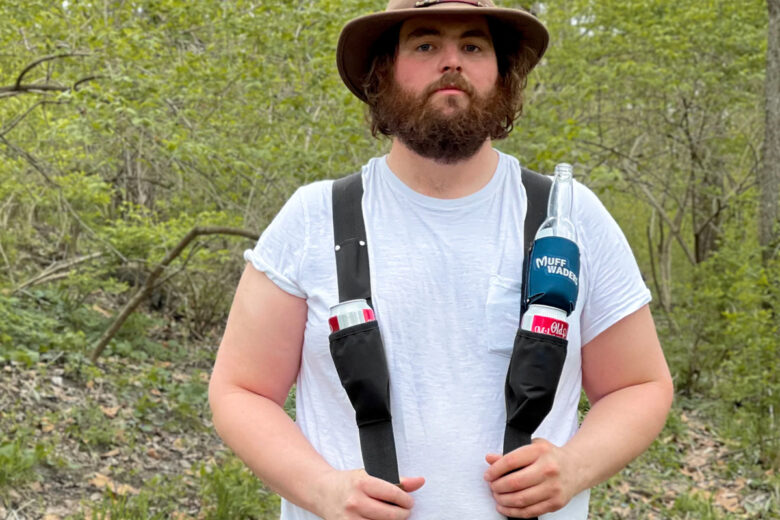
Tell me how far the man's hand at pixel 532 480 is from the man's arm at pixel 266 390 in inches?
12.5

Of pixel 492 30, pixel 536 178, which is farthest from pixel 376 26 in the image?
pixel 536 178

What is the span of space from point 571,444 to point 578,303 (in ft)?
0.95

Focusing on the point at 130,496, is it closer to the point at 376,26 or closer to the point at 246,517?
the point at 246,517

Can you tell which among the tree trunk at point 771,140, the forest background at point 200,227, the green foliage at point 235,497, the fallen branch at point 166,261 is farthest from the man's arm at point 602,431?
the tree trunk at point 771,140

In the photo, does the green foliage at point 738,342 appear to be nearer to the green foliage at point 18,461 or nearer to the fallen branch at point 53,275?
the green foliage at point 18,461

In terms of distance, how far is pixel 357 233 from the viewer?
1765 millimetres

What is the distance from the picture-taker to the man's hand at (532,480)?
5.24 ft

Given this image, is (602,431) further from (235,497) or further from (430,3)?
(235,497)

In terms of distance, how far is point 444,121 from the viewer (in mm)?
1770

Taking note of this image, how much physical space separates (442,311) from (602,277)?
36cm

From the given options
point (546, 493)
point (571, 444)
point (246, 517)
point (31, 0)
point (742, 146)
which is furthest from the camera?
point (742, 146)

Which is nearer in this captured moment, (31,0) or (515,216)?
(515,216)

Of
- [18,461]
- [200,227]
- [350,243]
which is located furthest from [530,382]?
[200,227]

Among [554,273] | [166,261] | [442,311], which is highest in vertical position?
[554,273]
